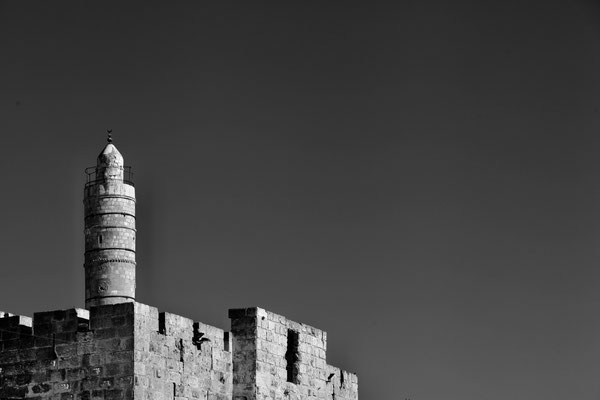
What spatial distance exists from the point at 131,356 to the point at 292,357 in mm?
5403

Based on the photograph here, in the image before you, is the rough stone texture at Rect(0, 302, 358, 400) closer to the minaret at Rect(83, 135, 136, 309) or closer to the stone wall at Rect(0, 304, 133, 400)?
the stone wall at Rect(0, 304, 133, 400)

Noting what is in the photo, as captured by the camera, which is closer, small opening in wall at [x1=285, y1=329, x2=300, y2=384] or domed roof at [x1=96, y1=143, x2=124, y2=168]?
small opening in wall at [x1=285, y1=329, x2=300, y2=384]

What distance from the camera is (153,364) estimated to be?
25.7m

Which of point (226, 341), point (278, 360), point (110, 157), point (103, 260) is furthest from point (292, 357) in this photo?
point (110, 157)

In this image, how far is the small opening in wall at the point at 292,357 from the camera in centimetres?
2973

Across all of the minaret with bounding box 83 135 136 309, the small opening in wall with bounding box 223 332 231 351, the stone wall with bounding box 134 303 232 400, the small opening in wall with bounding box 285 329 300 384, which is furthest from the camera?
the minaret with bounding box 83 135 136 309

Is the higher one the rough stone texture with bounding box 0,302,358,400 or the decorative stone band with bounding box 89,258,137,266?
the decorative stone band with bounding box 89,258,137,266

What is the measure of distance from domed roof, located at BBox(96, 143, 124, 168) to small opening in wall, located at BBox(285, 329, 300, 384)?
27599 mm

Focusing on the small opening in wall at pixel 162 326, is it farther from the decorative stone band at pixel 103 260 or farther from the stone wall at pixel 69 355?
the decorative stone band at pixel 103 260

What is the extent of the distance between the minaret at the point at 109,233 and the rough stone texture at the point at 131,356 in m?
25.8

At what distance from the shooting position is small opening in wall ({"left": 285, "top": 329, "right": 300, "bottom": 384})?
97.6 ft

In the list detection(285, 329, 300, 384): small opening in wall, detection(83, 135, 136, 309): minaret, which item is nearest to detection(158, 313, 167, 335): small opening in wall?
detection(285, 329, 300, 384): small opening in wall

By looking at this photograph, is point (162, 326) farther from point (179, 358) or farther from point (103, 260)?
point (103, 260)

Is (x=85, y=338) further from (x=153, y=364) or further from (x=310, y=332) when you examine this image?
(x=310, y=332)
